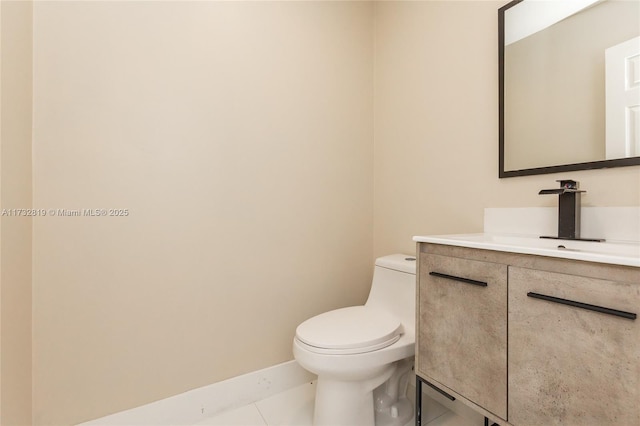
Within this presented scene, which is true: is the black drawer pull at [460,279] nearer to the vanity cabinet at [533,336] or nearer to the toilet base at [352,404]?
the vanity cabinet at [533,336]

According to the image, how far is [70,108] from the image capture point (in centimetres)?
116

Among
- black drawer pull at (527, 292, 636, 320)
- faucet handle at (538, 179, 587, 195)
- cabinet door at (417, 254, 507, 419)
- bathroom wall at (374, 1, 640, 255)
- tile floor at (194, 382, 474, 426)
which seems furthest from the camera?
tile floor at (194, 382, 474, 426)

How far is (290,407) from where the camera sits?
1.46 meters

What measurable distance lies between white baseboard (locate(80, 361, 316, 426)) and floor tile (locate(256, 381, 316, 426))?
1.4 inches

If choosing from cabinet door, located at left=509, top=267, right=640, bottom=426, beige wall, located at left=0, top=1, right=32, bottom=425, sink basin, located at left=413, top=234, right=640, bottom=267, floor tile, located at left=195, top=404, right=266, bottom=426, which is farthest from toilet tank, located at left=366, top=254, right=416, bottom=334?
beige wall, located at left=0, top=1, right=32, bottom=425

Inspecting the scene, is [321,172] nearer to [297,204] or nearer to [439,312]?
[297,204]

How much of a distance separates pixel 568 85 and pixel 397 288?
1.04 meters

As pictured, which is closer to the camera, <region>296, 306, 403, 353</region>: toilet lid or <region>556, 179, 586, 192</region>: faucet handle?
<region>556, 179, 586, 192</region>: faucet handle

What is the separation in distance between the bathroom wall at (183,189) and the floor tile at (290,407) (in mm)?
202

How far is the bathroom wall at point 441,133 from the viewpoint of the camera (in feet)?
4.05

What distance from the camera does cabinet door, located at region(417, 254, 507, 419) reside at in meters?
0.86

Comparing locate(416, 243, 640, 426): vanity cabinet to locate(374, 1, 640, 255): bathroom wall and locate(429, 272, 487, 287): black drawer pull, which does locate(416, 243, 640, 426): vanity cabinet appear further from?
locate(374, 1, 640, 255): bathroom wall

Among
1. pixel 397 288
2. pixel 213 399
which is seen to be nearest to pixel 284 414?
pixel 213 399

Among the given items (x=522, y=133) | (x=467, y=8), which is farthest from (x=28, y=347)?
(x=467, y=8)
